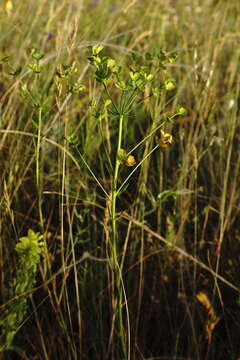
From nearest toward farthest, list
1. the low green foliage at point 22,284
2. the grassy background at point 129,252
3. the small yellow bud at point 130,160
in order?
the small yellow bud at point 130,160 → the low green foliage at point 22,284 → the grassy background at point 129,252

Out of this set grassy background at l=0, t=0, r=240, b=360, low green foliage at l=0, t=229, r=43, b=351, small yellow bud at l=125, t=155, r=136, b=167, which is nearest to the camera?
small yellow bud at l=125, t=155, r=136, b=167

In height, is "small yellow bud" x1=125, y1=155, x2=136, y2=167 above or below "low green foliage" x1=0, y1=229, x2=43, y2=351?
above

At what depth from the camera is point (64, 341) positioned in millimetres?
1292

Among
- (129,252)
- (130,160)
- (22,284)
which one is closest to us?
(130,160)

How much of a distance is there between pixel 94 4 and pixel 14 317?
9.46ft

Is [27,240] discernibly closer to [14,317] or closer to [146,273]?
[14,317]

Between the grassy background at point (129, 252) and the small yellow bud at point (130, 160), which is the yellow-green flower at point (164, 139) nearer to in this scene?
the small yellow bud at point (130, 160)

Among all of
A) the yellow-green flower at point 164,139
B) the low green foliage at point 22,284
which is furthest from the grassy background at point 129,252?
the yellow-green flower at point 164,139

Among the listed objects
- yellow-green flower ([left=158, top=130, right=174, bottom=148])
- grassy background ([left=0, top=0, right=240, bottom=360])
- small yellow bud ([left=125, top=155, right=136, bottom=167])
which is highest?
yellow-green flower ([left=158, top=130, right=174, bottom=148])

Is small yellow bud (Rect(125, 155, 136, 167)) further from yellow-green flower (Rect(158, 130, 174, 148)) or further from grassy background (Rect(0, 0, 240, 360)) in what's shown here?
grassy background (Rect(0, 0, 240, 360))

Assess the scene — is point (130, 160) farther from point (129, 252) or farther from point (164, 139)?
point (129, 252)

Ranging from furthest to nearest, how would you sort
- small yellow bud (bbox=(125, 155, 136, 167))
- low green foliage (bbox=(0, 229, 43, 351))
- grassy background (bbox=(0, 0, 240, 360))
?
1. grassy background (bbox=(0, 0, 240, 360))
2. low green foliage (bbox=(0, 229, 43, 351))
3. small yellow bud (bbox=(125, 155, 136, 167))

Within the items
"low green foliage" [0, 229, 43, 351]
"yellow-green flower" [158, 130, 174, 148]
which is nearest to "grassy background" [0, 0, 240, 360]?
"low green foliage" [0, 229, 43, 351]

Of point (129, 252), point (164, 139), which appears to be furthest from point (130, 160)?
point (129, 252)
